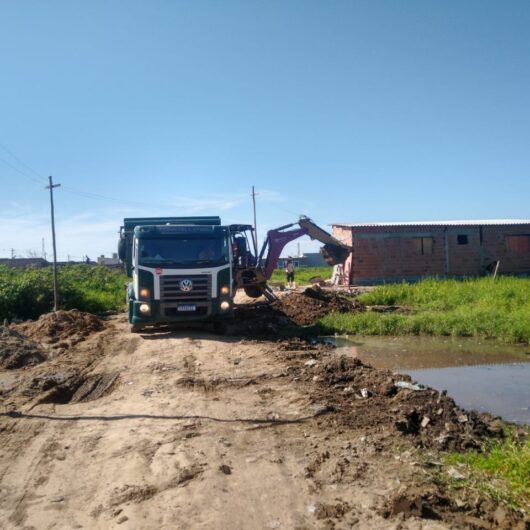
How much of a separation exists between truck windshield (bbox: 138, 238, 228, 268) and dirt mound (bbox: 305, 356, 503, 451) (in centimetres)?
554

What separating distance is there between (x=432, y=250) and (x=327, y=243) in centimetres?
1152

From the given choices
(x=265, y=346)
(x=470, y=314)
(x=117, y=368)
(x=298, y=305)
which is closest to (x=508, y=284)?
(x=470, y=314)

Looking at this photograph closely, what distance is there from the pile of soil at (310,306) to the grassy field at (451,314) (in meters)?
0.88

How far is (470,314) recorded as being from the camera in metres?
15.5

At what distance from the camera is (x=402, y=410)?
639cm

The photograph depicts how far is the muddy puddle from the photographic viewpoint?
315 inches

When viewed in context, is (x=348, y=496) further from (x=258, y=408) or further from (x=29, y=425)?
(x=29, y=425)

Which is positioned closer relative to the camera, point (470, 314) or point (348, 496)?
point (348, 496)

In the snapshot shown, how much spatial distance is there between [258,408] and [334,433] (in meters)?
1.41

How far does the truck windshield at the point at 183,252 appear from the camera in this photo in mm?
13258

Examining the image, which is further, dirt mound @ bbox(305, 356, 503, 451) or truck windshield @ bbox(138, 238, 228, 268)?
truck windshield @ bbox(138, 238, 228, 268)

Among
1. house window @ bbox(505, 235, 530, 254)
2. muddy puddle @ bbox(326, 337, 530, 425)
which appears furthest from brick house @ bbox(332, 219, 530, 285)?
muddy puddle @ bbox(326, 337, 530, 425)

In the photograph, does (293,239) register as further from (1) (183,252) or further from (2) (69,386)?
(2) (69,386)

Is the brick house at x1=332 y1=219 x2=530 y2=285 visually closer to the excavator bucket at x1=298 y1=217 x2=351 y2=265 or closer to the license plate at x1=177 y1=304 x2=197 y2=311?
the excavator bucket at x1=298 y1=217 x2=351 y2=265
